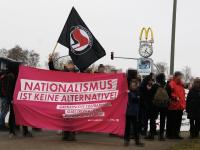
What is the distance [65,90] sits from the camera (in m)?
12.8

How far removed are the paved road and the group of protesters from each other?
0.29m

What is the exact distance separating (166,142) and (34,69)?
12.1 ft

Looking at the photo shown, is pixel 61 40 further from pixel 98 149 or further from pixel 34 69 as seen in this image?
pixel 98 149

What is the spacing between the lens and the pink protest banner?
12539 mm

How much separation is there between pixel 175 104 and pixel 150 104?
42.6 inches

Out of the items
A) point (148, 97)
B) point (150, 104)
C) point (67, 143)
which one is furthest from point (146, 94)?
point (67, 143)

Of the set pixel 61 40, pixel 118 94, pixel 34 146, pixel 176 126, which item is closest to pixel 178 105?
pixel 176 126

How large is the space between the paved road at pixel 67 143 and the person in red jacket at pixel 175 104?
82 centimetres

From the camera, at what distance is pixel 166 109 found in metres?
13.9

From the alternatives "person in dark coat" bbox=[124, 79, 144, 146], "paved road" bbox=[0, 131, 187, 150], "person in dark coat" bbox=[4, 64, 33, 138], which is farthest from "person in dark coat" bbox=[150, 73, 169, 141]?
"person in dark coat" bbox=[4, 64, 33, 138]

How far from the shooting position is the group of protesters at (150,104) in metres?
12.4

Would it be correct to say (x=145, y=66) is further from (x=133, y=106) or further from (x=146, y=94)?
(x=133, y=106)

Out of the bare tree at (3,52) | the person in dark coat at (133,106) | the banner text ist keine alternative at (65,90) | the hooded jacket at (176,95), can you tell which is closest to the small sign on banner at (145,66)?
the hooded jacket at (176,95)

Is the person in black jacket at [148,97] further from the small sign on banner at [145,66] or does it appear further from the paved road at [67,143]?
the small sign on banner at [145,66]
